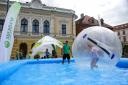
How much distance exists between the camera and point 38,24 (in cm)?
3391

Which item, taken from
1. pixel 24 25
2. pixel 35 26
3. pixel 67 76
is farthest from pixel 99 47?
pixel 35 26

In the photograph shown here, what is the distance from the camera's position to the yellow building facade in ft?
105

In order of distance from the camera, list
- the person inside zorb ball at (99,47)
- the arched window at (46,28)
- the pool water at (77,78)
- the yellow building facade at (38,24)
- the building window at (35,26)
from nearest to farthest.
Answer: the pool water at (77,78) < the person inside zorb ball at (99,47) < the yellow building facade at (38,24) < the building window at (35,26) < the arched window at (46,28)

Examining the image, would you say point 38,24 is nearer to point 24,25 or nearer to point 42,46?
point 24,25

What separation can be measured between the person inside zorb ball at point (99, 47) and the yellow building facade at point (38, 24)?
70.9ft

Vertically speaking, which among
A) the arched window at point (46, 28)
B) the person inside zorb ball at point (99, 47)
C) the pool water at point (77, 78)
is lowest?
the pool water at point (77, 78)

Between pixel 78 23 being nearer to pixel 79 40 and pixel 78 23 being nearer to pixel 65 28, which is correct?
pixel 65 28

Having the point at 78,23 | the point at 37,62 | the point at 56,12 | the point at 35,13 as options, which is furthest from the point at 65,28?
the point at 37,62

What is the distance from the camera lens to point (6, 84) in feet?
22.1

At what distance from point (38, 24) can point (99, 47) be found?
2502cm

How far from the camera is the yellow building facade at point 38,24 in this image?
31.9 metres

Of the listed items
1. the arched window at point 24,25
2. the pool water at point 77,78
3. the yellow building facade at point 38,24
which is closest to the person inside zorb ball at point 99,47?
the pool water at point 77,78

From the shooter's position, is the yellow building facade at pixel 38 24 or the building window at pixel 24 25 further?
the building window at pixel 24 25

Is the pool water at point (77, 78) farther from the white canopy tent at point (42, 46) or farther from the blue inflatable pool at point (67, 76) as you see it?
the white canopy tent at point (42, 46)
